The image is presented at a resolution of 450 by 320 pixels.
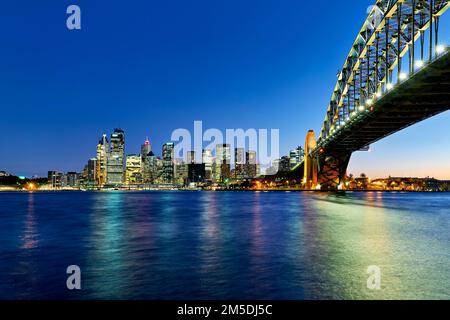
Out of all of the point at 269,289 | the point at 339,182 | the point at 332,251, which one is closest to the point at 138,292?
the point at 269,289

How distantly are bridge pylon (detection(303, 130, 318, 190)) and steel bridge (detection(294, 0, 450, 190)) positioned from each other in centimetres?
1644

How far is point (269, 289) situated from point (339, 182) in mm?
111069

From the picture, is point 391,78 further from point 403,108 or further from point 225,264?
point 225,264

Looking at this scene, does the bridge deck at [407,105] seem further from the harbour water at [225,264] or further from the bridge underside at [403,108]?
the harbour water at [225,264]

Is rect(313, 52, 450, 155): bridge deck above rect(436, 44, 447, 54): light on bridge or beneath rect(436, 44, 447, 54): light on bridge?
beneath

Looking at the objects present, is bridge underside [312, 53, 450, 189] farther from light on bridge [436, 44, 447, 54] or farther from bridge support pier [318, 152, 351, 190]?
bridge support pier [318, 152, 351, 190]

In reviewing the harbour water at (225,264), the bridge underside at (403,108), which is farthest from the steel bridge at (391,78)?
the harbour water at (225,264)

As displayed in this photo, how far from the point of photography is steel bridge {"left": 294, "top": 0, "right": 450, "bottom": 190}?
106ft

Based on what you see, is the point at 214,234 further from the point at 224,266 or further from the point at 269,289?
the point at 269,289

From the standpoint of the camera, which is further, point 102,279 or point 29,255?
point 29,255

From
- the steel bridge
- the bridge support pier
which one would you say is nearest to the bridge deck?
the steel bridge

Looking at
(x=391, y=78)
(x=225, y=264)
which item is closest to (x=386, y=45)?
(x=391, y=78)

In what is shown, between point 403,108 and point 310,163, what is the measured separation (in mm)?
77661

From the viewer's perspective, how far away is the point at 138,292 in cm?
1299
